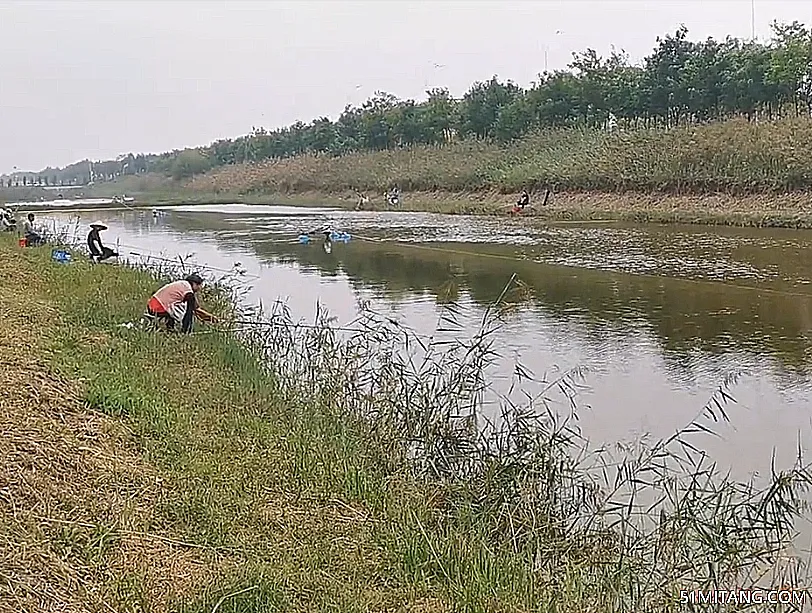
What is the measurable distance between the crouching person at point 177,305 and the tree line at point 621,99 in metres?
30.5

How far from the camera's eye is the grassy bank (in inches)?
1084

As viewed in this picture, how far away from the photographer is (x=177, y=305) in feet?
34.4

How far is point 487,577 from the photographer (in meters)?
Answer: 4.51

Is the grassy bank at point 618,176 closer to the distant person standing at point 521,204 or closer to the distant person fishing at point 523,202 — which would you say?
the distant person fishing at point 523,202

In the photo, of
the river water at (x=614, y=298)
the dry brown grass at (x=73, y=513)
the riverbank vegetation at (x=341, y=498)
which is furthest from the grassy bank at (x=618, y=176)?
the dry brown grass at (x=73, y=513)

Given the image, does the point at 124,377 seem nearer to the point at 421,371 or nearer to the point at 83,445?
the point at 83,445

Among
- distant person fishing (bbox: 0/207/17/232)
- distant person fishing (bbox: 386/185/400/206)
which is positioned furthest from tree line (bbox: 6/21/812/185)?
distant person fishing (bbox: 0/207/17/232)

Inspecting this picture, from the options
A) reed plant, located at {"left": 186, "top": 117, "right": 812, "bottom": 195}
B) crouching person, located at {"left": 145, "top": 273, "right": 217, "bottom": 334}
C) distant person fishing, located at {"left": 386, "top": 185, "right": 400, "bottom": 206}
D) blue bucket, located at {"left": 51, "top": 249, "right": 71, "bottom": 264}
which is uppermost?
reed plant, located at {"left": 186, "top": 117, "right": 812, "bottom": 195}

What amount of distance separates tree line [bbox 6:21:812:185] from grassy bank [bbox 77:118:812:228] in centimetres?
168

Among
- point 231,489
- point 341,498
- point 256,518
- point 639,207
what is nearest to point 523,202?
point 639,207

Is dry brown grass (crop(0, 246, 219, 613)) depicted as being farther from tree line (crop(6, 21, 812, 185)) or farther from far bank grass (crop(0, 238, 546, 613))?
tree line (crop(6, 21, 812, 185))

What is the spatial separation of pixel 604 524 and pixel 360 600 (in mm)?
2019

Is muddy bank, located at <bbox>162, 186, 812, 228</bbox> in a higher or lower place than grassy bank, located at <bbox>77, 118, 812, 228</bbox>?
lower

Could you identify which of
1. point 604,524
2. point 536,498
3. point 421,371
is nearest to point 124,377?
point 421,371
